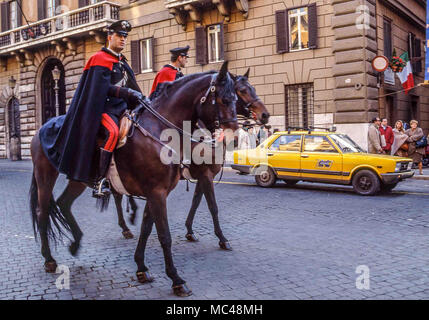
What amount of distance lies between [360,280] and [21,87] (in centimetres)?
3064

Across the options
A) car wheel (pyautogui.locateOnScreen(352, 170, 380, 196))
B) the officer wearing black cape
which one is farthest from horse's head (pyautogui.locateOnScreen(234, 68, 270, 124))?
car wheel (pyautogui.locateOnScreen(352, 170, 380, 196))

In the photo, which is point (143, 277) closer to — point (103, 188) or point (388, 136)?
point (103, 188)

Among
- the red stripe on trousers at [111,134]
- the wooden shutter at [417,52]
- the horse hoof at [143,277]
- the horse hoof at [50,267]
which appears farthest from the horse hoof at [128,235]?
the wooden shutter at [417,52]

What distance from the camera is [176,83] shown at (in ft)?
15.6

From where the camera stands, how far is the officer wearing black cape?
4.62 meters

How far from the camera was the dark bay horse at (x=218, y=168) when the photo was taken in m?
4.70

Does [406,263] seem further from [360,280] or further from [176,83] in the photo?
[176,83]

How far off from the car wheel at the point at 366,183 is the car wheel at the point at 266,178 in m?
2.25

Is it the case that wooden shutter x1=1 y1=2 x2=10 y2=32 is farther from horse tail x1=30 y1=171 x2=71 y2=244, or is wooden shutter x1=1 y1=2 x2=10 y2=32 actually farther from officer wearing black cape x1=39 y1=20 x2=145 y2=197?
officer wearing black cape x1=39 y1=20 x2=145 y2=197

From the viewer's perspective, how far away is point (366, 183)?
10750 millimetres

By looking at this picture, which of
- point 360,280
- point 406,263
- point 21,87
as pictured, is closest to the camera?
point 360,280

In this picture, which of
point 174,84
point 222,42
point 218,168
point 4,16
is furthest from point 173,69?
point 4,16

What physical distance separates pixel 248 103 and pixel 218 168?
1.58m
